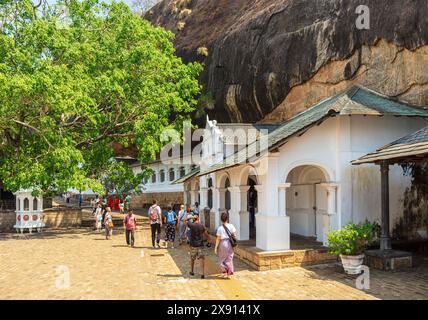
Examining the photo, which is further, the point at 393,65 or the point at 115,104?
the point at 115,104

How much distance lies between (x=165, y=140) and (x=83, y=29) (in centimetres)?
804

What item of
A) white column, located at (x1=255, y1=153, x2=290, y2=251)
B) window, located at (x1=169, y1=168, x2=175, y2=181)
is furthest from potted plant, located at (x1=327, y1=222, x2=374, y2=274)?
window, located at (x1=169, y1=168, x2=175, y2=181)

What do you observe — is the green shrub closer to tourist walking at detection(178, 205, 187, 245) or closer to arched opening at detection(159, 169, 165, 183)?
tourist walking at detection(178, 205, 187, 245)

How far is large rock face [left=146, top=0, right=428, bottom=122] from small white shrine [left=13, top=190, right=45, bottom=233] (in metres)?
14.9

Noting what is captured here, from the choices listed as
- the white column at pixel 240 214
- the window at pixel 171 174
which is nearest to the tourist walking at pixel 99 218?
the white column at pixel 240 214

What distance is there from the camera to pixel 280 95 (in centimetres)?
2709

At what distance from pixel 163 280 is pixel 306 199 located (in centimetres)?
838

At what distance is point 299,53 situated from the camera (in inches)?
998

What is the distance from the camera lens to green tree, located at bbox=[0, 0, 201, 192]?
68.4 feet

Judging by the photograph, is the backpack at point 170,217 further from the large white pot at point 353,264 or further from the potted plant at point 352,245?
the large white pot at point 353,264

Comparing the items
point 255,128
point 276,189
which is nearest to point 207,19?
point 255,128

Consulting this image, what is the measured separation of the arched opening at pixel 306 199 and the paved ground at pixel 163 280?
14.3ft

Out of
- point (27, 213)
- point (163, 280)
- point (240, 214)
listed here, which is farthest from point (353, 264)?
point (27, 213)
